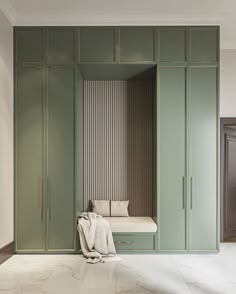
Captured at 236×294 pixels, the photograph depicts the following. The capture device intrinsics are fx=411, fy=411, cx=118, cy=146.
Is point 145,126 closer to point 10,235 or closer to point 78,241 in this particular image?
point 78,241

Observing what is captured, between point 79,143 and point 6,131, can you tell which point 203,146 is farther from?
point 6,131

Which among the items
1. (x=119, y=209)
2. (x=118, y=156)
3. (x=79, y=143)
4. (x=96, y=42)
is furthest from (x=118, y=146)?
(x=96, y=42)

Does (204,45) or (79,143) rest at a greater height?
(204,45)

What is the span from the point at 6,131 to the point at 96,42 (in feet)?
5.13

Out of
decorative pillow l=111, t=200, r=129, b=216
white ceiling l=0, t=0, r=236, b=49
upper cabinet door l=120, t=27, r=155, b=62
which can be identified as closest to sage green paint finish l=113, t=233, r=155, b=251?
decorative pillow l=111, t=200, r=129, b=216

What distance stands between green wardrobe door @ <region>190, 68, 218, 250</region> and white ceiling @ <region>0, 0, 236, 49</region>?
68 cm

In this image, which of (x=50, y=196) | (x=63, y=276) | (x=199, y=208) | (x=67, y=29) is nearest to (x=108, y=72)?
(x=67, y=29)

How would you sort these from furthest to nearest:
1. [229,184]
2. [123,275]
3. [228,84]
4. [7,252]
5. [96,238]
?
[229,184], [228,84], [96,238], [7,252], [123,275]

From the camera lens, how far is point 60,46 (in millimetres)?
5129

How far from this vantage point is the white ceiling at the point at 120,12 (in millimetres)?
4734

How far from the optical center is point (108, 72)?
5.41 meters

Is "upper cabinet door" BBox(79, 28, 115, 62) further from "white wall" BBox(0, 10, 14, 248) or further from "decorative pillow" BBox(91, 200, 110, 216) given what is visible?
"decorative pillow" BBox(91, 200, 110, 216)

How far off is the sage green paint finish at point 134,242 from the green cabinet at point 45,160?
573mm

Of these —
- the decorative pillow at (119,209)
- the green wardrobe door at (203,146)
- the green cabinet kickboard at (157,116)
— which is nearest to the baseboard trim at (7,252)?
the green cabinet kickboard at (157,116)
